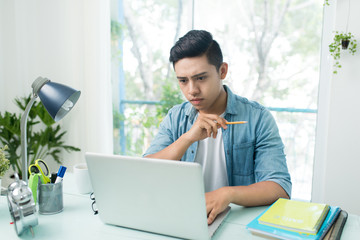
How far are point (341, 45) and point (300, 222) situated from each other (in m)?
1.67

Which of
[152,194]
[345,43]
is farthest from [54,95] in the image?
[345,43]

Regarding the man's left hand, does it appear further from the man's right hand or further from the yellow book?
the man's right hand

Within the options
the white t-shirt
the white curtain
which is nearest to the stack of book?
the white t-shirt

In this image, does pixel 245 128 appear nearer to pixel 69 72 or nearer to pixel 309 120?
pixel 309 120

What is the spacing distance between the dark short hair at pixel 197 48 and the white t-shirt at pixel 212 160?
0.35 m

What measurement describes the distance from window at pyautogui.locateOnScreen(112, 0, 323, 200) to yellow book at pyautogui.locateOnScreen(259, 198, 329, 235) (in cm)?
186

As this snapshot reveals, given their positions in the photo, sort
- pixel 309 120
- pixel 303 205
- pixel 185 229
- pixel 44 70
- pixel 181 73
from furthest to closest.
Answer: pixel 44 70, pixel 309 120, pixel 181 73, pixel 303 205, pixel 185 229

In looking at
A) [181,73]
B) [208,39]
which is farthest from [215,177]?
[208,39]

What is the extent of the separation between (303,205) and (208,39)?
825 mm

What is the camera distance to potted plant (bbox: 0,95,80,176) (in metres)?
2.64

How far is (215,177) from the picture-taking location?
1.55 m

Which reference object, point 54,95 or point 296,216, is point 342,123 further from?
point 54,95

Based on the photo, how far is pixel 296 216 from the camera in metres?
0.91

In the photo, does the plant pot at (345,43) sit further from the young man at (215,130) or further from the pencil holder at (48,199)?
the pencil holder at (48,199)
